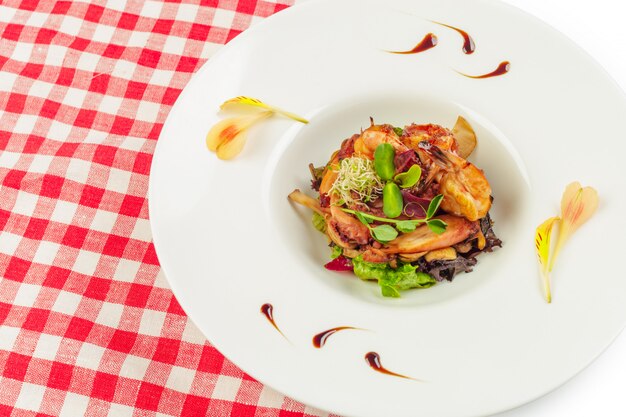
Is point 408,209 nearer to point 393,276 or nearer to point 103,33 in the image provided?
point 393,276

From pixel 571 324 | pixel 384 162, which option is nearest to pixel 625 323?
pixel 571 324

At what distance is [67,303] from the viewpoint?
373 cm

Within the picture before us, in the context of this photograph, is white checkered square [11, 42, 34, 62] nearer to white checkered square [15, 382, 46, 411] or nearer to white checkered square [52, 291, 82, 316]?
white checkered square [52, 291, 82, 316]

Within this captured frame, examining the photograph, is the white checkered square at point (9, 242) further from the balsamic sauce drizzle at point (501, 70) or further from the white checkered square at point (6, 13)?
the balsamic sauce drizzle at point (501, 70)

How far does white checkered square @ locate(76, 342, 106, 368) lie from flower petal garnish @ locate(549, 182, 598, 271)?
226 centimetres

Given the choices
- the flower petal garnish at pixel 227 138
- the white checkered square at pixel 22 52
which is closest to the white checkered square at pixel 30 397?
the flower petal garnish at pixel 227 138

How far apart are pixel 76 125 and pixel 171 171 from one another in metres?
1.31

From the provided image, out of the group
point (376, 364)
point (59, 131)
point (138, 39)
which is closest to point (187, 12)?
point (138, 39)

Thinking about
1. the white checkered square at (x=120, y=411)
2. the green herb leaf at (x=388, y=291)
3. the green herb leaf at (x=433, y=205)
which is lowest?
the white checkered square at (x=120, y=411)

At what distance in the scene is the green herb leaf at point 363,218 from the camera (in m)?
3.25

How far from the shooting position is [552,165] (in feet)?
10.8

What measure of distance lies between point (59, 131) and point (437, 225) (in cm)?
248

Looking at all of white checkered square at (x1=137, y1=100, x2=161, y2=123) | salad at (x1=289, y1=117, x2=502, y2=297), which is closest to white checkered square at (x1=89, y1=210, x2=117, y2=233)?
white checkered square at (x1=137, y1=100, x2=161, y2=123)

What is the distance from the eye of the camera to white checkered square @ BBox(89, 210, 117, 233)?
393cm
